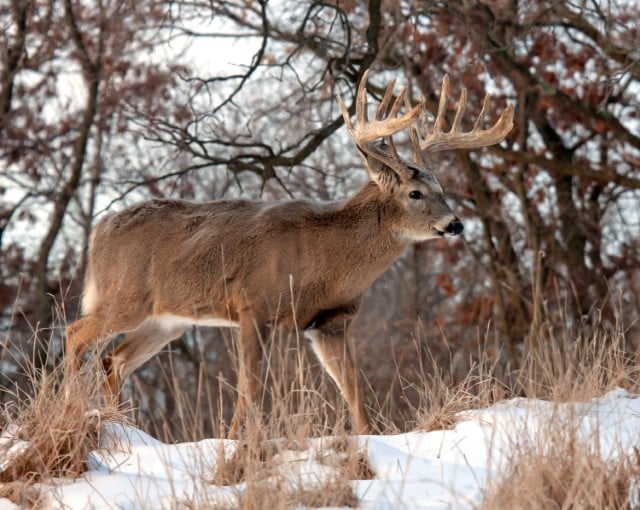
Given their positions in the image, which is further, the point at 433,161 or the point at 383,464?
the point at 433,161

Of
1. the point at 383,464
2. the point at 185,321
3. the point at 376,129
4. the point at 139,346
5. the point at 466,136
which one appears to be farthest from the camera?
the point at 139,346

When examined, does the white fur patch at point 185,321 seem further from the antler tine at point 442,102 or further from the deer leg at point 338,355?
the antler tine at point 442,102

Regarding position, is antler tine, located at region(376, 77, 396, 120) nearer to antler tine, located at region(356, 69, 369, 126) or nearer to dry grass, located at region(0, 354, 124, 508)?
antler tine, located at region(356, 69, 369, 126)

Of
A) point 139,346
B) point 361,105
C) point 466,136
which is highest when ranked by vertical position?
point 361,105

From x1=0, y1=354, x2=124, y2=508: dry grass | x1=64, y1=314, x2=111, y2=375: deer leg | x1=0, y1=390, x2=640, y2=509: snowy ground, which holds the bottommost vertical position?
x1=0, y1=390, x2=640, y2=509: snowy ground

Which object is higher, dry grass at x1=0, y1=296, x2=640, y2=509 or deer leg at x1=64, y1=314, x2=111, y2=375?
deer leg at x1=64, y1=314, x2=111, y2=375

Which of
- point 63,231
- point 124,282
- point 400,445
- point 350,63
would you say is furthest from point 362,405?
point 63,231

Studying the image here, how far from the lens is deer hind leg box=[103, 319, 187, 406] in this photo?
866 cm

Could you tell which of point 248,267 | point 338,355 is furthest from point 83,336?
point 338,355

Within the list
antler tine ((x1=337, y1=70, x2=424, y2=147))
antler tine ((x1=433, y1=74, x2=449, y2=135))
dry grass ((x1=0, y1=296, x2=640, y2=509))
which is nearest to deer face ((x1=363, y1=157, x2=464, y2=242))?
antler tine ((x1=337, y1=70, x2=424, y2=147))

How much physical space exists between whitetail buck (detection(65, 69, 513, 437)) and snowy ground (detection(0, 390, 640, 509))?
184cm

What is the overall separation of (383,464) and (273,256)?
2.99m

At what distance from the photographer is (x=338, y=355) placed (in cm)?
787

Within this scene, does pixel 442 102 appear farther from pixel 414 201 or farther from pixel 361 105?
pixel 414 201
